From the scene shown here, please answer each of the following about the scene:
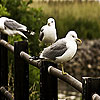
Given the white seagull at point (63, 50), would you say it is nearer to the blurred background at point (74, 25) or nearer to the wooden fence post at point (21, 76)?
the wooden fence post at point (21, 76)

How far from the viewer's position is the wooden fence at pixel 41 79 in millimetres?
→ 2621

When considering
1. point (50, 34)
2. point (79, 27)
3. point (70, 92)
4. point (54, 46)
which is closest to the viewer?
point (54, 46)

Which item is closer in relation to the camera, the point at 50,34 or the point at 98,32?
the point at 50,34

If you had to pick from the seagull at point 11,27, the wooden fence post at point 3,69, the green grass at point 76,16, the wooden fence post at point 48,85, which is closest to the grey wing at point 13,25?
the seagull at point 11,27

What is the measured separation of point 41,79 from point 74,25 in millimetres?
12205

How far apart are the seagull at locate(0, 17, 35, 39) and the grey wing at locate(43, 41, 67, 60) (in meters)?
1.51

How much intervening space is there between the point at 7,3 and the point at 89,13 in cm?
1114

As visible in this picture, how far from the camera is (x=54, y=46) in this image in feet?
11.9

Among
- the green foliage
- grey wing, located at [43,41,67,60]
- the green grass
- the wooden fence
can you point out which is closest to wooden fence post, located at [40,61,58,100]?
the wooden fence

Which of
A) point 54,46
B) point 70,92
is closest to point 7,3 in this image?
point 54,46

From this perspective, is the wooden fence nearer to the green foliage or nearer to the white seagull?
the white seagull

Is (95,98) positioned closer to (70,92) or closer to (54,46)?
(54,46)

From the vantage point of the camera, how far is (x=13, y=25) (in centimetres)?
525

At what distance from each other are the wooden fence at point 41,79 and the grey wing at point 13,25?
0.16 metres
